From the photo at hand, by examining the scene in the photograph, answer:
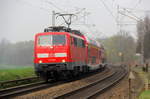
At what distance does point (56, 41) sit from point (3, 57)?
45401 millimetres

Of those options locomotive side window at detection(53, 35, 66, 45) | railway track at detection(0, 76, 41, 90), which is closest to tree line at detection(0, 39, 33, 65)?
railway track at detection(0, 76, 41, 90)

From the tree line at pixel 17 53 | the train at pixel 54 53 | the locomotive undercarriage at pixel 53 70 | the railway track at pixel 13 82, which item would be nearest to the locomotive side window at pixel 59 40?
the train at pixel 54 53

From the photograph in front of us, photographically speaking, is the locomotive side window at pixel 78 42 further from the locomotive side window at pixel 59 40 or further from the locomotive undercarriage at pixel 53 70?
the locomotive undercarriage at pixel 53 70

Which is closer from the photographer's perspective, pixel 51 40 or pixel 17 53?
pixel 51 40

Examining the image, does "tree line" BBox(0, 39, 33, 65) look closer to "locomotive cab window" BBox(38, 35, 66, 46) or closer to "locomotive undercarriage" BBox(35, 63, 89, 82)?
"locomotive undercarriage" BBox(35, 63, 89, 82)

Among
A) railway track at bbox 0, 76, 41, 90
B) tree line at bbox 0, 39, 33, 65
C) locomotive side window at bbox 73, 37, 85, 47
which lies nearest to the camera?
railway track at bbox 0, 76, 41, 90

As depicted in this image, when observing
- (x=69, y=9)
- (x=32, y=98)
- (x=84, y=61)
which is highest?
(x=69, y=9)

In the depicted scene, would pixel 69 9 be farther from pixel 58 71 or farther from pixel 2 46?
pixel 2 46

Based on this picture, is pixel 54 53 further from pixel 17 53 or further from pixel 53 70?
pixel 17 53

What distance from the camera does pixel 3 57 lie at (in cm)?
6275

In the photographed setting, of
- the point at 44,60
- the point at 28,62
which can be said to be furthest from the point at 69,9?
the point at 28,62

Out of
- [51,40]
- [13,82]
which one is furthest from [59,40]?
[13,82]

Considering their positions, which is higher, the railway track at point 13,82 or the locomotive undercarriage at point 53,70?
the locomotive undercarriage at point 53,70

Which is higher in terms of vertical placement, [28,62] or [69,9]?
[69,9]
